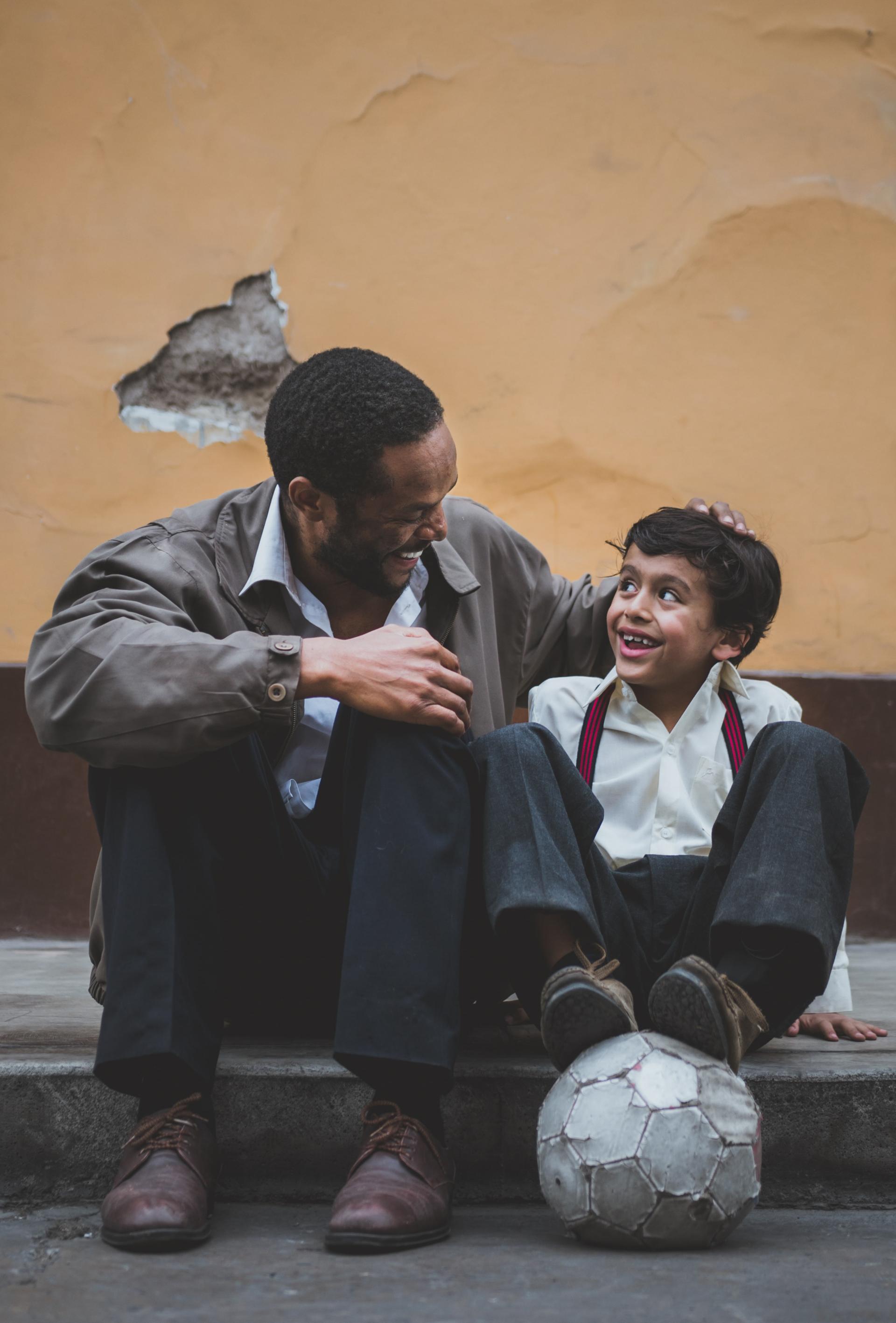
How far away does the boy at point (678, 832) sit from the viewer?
67.7 inches

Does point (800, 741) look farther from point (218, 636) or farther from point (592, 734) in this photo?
point (218, 636)

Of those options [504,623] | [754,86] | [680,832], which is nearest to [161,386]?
[504,623]

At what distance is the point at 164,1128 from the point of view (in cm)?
172

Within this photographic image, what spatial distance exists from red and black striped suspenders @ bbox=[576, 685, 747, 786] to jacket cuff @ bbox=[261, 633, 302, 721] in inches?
25.8

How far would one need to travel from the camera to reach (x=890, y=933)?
3.47 meters

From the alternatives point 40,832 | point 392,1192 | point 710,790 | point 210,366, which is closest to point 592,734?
point 710,790

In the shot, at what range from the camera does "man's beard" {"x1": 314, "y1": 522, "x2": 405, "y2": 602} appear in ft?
7.47

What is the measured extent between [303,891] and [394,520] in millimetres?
699

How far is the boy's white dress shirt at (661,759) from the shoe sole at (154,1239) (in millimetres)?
916

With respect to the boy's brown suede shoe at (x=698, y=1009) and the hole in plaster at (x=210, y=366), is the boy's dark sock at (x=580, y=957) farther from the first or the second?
the hole in plaster at (x=210, y=366)

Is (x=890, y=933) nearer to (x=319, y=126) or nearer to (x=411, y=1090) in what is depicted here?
(x=411, y=1090)

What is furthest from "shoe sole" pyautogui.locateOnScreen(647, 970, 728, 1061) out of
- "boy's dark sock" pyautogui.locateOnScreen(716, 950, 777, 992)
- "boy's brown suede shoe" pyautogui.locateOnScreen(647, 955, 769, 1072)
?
"boy's dark sock" pyautogui.locateOnScreen(716, 950, 777, 992)

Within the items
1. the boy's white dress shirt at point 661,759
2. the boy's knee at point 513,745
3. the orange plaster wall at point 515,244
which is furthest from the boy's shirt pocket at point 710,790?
the orange plaster wall at point 515,244

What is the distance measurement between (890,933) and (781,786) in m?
1.90
